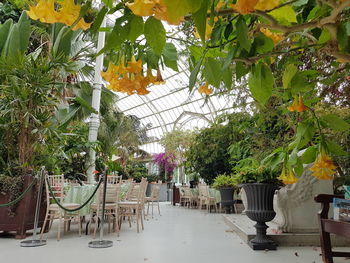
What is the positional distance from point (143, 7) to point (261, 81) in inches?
16.9

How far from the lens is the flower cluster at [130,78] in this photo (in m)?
0.83

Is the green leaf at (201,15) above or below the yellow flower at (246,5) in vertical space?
below

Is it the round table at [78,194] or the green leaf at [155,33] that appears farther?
the round table at [78,194]

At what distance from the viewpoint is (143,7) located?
1.54 ft

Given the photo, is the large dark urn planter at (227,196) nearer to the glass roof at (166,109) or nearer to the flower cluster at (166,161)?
the flower cluster at (166,161)

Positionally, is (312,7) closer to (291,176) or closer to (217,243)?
(291,176)

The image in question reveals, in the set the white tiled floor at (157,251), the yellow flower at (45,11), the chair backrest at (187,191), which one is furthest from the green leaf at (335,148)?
the chair backrest at (187,191)

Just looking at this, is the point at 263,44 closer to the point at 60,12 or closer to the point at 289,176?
the point at 60,12

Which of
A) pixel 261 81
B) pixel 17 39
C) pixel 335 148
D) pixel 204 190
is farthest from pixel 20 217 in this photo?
pixel 204 190

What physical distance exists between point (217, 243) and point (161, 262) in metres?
1.30

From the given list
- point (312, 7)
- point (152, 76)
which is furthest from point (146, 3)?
point (312, 7)

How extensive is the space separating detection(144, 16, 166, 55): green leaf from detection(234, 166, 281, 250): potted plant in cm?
343

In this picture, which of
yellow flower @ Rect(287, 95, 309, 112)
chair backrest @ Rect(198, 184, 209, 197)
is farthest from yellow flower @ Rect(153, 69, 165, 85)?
chair backrest @ Rect(198, 184, 209, 197)

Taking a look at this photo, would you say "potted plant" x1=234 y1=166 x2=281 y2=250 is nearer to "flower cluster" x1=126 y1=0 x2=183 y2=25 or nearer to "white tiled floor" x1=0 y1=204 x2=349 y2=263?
"white tiled floor" x1=0 y1=204 x2=349 y2=263
